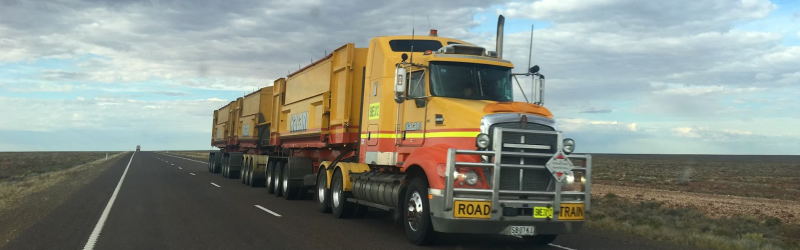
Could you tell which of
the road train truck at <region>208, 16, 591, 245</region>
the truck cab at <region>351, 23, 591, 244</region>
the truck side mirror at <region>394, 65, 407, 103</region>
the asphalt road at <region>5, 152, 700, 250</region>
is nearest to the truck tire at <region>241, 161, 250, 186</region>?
the asphalt road at <region>5, 152, 700, 250</region>

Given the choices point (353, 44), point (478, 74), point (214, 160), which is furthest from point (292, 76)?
point (214, 160)

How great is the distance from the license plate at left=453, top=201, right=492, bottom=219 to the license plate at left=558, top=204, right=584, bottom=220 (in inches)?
44.4

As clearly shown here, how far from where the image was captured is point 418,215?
940 cm

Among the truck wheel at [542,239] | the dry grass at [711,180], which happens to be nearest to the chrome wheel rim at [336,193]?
the truck wheel at [542,239]

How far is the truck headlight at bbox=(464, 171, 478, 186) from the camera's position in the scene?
28.0 feet

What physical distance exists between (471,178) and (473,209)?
433mm

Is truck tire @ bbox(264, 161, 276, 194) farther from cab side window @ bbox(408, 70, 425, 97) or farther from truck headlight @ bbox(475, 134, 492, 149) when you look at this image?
truck headlight @ bbox(475, 134, 492, 149)

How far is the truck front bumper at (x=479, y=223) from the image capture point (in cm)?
841

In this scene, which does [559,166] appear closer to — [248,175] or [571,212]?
[571,212]

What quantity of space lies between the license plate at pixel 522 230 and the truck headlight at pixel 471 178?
81 centimetres

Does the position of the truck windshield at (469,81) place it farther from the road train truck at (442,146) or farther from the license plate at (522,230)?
the license plate at (522,230)

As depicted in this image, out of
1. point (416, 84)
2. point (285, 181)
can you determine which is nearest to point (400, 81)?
point (416, 84)

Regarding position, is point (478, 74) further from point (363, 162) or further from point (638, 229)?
point (638, 229)

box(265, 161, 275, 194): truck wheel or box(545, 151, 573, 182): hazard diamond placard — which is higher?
box(545, 151, 573, 182): hazard diamond placard
